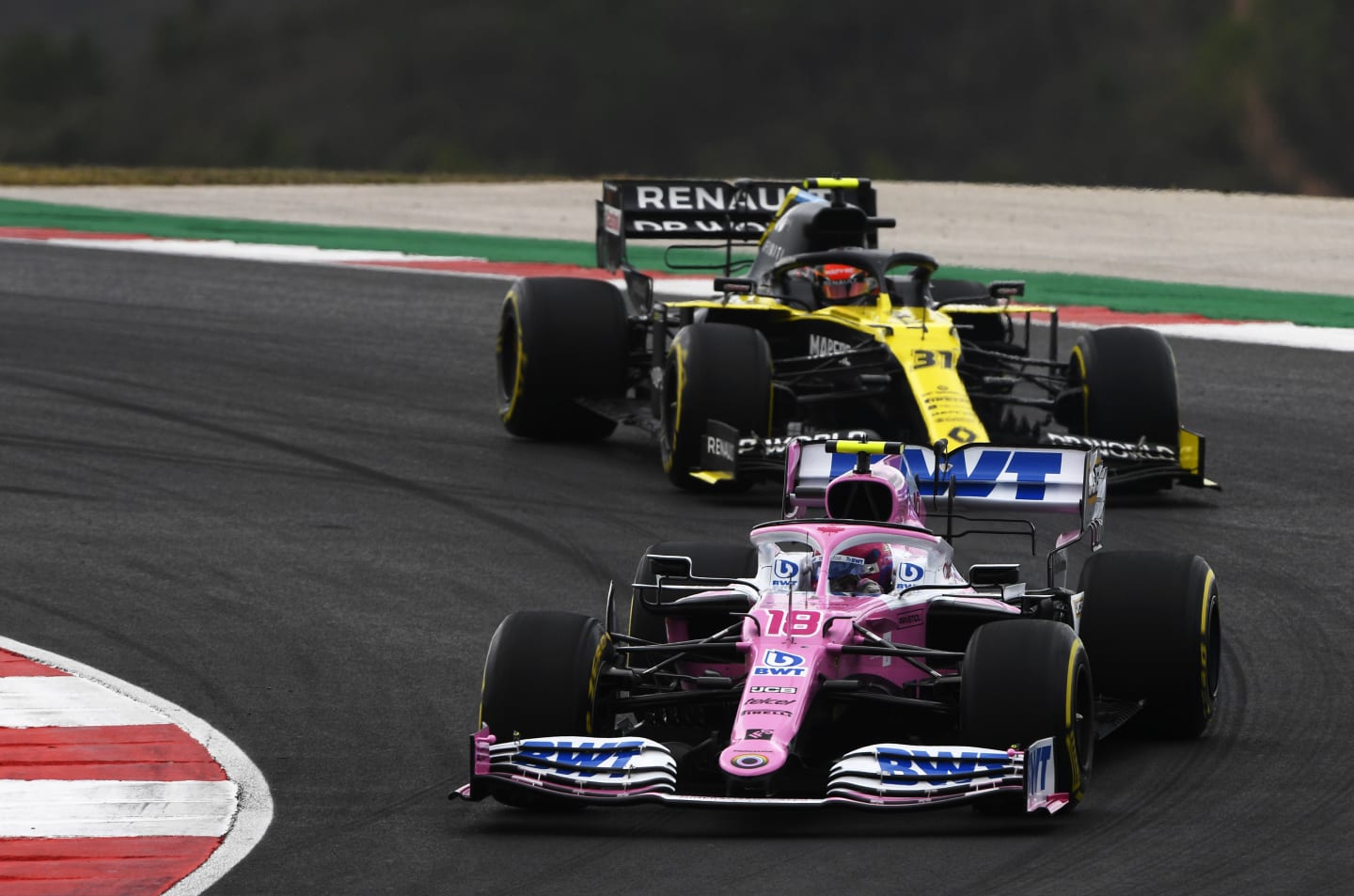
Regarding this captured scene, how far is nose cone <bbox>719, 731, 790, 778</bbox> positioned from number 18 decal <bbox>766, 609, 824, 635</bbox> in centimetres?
64

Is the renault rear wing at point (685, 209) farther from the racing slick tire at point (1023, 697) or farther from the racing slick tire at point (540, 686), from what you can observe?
the racing slick tire at point (1023, 697)

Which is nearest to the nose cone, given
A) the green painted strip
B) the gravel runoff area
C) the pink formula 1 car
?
the pink formula 1 car

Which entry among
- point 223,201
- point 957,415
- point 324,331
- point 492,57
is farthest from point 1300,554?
point 492,57

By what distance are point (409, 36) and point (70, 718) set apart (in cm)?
6419

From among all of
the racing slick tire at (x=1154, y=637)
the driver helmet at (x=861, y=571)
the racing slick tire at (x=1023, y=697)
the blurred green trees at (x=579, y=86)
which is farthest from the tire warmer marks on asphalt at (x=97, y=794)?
the blurred green trees at (x=579, y=86)

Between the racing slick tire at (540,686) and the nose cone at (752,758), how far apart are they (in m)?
0.63

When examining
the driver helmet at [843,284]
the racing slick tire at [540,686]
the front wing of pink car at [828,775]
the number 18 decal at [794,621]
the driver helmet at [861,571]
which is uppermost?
the driver helmet at [843,284]

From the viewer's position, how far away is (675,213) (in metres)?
19.1

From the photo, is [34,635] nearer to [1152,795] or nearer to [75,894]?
[75,894]

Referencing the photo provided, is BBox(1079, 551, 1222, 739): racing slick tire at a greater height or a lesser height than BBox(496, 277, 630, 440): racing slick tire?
lesser

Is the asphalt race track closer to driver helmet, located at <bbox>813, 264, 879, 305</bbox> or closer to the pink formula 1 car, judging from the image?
the pink formula 1 car

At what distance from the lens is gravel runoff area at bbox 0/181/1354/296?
102ft

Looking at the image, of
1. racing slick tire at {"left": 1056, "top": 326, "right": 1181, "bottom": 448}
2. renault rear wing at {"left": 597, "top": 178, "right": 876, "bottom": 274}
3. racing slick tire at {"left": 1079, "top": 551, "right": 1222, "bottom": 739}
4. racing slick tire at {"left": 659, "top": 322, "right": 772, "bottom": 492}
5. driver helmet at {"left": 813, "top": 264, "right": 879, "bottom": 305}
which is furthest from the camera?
renault rear wing at {"left": 597, "top": 178, "right": 876, "bottom": 274}

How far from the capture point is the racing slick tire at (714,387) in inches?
610
